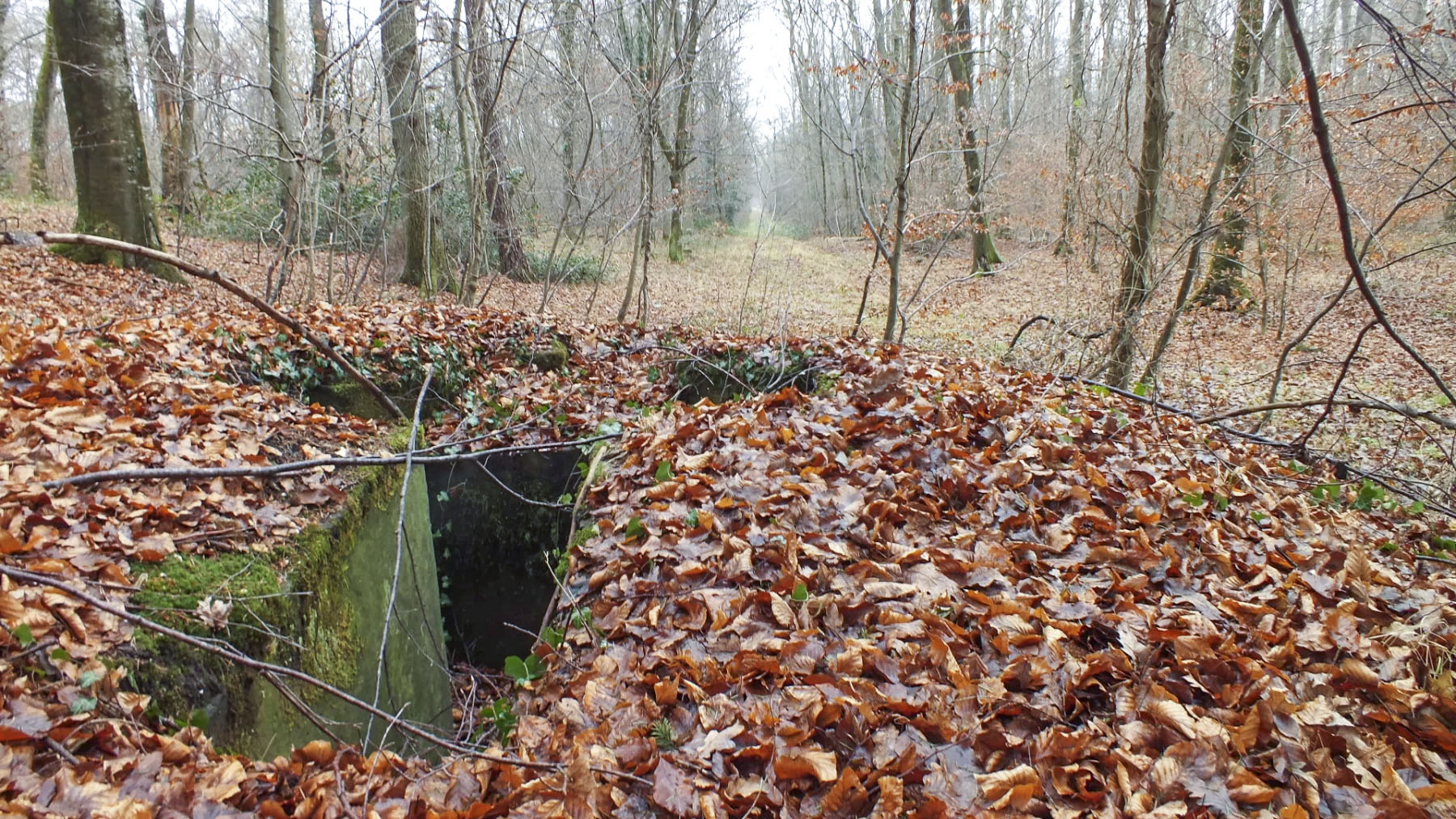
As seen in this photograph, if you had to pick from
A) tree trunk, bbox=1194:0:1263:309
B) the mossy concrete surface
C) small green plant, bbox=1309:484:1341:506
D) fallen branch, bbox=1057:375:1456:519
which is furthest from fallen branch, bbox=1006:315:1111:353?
the mossy concrete surface

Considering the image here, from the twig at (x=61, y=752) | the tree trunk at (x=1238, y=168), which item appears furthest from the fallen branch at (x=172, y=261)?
the tree trunk at (x=1238, y=168)

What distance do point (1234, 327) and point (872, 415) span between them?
9968 mm

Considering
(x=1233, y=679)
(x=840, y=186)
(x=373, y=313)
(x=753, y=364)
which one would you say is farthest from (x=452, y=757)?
(x=840, y=186)

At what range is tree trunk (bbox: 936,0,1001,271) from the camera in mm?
8281

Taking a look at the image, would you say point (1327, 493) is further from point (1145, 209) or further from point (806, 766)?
point (806, 766)

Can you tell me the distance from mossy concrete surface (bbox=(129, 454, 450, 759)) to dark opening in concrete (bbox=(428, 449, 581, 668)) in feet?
2.77

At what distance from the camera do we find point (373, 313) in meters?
6.14

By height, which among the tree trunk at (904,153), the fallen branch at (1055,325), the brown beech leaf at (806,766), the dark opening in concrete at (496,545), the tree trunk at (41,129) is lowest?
the dark opening in concrete at (496,545)

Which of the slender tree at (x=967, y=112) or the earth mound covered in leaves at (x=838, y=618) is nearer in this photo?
the earth mound covered in leaves at (x=838, y=618)

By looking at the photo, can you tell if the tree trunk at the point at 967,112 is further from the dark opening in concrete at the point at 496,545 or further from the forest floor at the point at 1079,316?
the dark opening in concrete at the point at 496,545

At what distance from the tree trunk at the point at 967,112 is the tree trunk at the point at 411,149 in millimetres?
5912

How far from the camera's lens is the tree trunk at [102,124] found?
7004 millimetres

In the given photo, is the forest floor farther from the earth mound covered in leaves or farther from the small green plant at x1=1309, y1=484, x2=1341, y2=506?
the earth mound covered in leaves

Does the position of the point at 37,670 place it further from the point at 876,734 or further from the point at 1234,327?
the point at 1234,327
